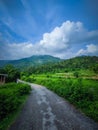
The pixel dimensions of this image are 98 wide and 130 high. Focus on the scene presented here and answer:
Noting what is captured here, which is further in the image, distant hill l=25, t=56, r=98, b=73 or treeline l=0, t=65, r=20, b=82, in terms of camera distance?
distant hill l=25, t=56, r=98, b=73

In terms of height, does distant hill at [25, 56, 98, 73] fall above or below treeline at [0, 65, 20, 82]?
above

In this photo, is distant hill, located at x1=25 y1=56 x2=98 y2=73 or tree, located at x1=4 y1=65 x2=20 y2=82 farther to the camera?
distant hill, located at x1=25 y1=56 x2=98 y2=73

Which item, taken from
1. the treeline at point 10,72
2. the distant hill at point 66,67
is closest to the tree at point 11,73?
the treeline at point 10,72

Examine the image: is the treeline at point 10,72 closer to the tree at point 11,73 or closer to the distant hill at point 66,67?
the tree at point 11,73

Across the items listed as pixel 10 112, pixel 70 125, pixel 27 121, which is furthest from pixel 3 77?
pixel 70 125

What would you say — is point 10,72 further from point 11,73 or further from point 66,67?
point 66,67

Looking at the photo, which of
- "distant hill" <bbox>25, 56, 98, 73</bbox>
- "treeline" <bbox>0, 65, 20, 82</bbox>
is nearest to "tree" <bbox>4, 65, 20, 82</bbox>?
→ "treeline" <bbox>0, 65, 20, 82</bbox>

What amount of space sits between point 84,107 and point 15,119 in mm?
7110

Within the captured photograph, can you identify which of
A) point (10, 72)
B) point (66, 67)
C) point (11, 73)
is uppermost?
point (66, 67)

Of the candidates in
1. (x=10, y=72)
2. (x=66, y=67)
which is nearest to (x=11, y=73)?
(x=10, y=72)

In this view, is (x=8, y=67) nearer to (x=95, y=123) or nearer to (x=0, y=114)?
(x=0, y=114)

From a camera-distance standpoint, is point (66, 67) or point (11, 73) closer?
point (11, 73)

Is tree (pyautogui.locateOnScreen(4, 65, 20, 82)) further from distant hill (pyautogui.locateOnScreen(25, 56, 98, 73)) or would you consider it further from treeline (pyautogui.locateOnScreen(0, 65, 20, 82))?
distant hill (pyautogui.locateOnScreen(25, 56, 98, 73))

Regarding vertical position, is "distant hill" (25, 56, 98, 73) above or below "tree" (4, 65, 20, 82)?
above
